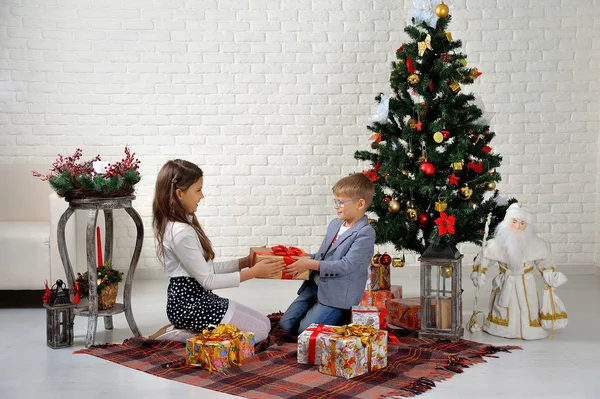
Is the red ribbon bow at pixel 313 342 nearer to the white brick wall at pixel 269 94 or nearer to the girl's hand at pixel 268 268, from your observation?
the girl's hand at pixel 268 268

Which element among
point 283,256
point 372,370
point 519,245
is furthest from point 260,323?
point 519,245

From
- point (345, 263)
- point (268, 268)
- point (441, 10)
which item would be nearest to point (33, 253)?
point (268, 268)

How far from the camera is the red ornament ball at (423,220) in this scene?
4.07 meters

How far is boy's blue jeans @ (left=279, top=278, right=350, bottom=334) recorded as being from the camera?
12.4ft

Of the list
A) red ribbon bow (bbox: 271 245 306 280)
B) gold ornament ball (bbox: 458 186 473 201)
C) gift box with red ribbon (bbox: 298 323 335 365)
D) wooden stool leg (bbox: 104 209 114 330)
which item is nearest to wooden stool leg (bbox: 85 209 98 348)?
wooden stool leg (bbox: 104 209 114 330)

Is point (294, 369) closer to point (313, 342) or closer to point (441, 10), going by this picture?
point (313, 342)

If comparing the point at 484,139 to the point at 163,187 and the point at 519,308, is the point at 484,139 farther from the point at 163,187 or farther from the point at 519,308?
the point at 163,187

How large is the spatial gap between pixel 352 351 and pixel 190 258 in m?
0.90

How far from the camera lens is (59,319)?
149 inches

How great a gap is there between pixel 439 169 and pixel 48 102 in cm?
299

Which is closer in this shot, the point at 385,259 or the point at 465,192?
the point at 465,192

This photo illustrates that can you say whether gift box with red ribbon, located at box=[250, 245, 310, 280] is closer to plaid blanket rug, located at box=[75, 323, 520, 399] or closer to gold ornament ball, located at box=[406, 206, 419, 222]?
plaid blanket rug, located at box=[75, 323, 520, 399]

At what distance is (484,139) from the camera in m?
4.10

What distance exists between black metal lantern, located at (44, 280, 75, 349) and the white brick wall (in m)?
1.90
